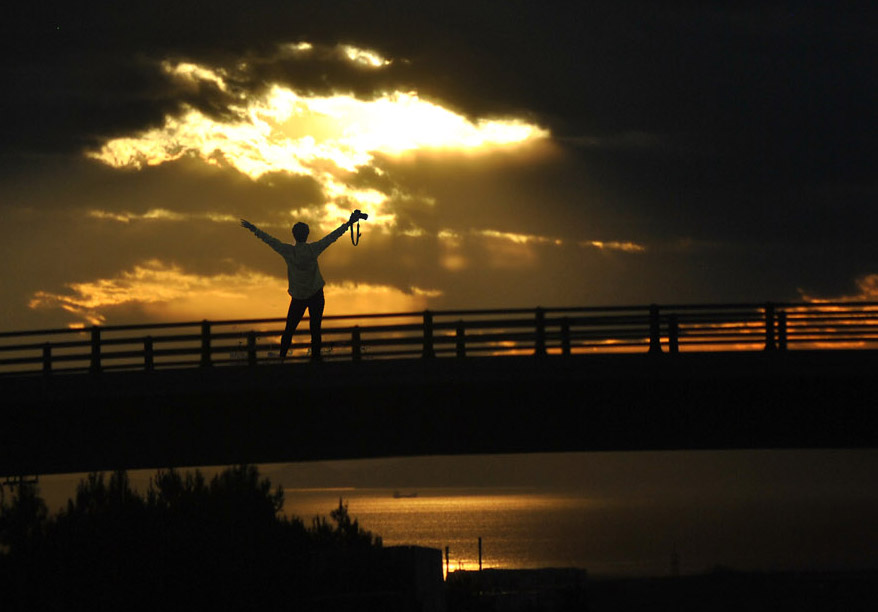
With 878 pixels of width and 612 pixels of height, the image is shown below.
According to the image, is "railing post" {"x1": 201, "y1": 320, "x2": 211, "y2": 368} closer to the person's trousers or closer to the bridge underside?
the bridge underside

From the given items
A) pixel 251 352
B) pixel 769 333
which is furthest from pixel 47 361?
pixel 769 333

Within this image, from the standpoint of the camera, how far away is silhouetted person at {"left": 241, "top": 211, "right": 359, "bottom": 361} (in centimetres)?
2472

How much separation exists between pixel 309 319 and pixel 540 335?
4383mm

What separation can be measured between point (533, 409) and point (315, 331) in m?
4.46

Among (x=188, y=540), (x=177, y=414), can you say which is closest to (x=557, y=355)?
(x=177, y=414)

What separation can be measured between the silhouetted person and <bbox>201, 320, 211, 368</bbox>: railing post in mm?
2283

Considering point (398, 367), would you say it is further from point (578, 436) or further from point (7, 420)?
point (7, 420)

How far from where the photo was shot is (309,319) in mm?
26547

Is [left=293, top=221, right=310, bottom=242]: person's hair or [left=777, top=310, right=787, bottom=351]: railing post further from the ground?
[left=293, top=221, right=310, bottom=242]: person's hair

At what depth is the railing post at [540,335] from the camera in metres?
27.1

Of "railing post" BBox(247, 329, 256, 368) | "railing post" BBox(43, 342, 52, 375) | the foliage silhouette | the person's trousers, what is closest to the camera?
the person's trousers

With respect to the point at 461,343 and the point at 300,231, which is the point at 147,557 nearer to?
the point at 461,343

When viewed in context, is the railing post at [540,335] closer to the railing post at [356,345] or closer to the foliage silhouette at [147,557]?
the railing post at [356,345]

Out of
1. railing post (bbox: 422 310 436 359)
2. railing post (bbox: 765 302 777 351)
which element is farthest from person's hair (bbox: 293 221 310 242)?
railing post (bbox: 765 302 777 351)
